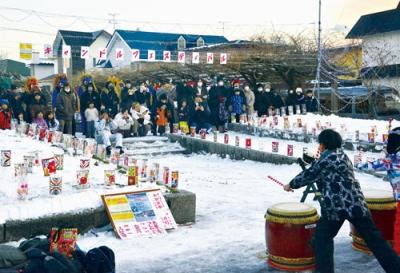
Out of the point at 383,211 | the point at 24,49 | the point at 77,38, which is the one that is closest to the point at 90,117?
the point at 24,49

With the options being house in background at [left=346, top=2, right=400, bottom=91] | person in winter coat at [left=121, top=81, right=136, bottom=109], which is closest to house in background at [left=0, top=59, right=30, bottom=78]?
house in background at [left=346, top=2, right=400, bottom=91]

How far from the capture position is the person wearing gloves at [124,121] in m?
16.3

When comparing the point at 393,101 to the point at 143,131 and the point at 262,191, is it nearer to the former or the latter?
the point at 143,131

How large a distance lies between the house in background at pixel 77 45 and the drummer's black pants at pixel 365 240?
47090mm

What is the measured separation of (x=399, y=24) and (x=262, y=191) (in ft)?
91.2

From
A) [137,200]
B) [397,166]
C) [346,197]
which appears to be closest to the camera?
[346,197]

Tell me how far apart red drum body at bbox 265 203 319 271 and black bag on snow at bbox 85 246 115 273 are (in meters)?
1.73

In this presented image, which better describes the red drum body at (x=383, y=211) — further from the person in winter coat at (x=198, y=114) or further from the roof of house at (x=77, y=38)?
the roof of house at (x=77, y=38)

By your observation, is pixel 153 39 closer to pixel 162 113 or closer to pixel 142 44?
pixel 142 44

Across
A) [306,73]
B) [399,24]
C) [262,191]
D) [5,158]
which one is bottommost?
[262,191]

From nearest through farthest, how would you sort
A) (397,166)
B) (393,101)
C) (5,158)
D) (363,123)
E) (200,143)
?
(397,166), (5,158), (200,143), (363,123), (393,101)

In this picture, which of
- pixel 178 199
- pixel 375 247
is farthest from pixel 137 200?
pixel 375 247

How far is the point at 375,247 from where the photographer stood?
4.98m

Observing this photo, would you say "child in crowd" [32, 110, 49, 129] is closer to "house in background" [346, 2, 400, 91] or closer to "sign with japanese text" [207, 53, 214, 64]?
"sign with japanese text" [207, 53, 214, 64]
